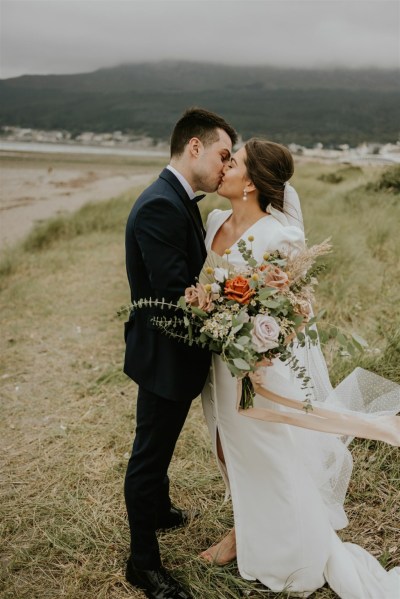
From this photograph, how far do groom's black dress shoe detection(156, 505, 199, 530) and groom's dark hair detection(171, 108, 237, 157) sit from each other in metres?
2.31

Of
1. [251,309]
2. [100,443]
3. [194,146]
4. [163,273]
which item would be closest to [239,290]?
[251,309]

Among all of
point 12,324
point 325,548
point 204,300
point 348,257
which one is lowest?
point 12,324

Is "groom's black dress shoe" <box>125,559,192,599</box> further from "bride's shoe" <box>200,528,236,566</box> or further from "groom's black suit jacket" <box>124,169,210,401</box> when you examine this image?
"groom's black suit jacket" <box>124,169,210,401</box>

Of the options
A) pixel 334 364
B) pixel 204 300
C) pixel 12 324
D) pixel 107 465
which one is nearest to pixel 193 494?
pixel 107 465

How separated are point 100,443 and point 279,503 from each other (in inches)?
84.9

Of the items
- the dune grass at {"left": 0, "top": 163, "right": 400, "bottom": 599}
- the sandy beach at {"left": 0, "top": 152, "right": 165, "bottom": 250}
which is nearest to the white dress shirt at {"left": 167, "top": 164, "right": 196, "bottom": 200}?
the dune grass at {"left": 0, "top": 163, "right": 400, "bottom": 599}

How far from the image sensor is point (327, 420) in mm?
2660

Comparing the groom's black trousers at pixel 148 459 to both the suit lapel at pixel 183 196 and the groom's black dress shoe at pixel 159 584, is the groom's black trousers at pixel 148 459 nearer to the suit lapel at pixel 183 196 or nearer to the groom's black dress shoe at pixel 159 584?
the groom's black dress shoe at pixel 159 584

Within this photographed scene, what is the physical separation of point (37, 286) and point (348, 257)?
17.0 feet

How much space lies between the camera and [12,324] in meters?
7.35

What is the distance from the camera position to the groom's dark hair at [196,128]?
2916 mm

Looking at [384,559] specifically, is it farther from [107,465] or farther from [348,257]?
[348,257]

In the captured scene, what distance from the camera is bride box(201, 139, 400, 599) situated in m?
2.75

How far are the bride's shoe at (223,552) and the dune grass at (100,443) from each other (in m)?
0.06
